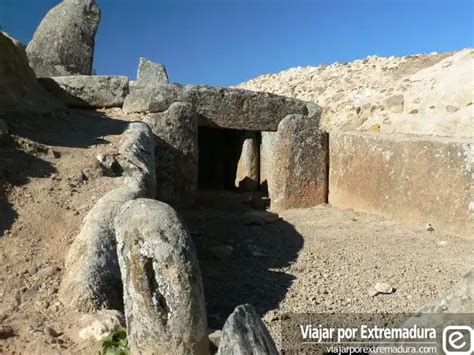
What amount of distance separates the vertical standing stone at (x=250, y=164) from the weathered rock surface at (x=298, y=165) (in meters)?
2.46

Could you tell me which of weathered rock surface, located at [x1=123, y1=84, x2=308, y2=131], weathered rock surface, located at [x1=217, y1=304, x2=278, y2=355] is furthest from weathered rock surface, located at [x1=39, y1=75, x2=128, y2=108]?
weathered rock surface, located at [x1=217, y1=304, x2=278, y2=355]

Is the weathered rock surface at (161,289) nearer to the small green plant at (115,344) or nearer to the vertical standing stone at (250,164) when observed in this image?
the small green plant at (115,344)

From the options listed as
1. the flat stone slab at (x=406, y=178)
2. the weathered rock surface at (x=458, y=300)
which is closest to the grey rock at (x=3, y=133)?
the weathered rock surface at (x=458, y=300)

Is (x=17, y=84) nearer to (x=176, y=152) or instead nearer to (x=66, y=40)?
(x=176, y=152)

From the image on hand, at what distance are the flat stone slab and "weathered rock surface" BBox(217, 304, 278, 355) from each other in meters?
3.96

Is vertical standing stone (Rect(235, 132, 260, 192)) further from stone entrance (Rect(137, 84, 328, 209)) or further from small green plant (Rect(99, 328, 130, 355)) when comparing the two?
small green plant (Rect(99, 328, 130, 355))

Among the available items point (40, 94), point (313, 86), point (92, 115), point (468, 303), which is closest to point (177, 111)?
point (92, 115)

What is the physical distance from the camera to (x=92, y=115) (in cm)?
761

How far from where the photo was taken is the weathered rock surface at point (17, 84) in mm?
6450

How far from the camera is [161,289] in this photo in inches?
111

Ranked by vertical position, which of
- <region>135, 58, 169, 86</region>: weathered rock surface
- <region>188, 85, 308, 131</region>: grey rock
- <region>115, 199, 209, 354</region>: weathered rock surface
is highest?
<region>135, 58, 169, 86</region>: weathered rock surface

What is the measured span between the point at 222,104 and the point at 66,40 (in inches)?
113

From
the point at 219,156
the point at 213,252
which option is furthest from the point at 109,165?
the point at 219,156

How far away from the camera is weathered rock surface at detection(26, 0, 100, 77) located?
905 centimetres
